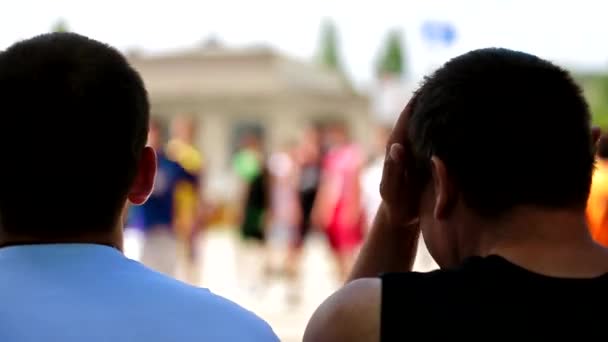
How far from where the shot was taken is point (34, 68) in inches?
69.2

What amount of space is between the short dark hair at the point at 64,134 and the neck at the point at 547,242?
60 cm

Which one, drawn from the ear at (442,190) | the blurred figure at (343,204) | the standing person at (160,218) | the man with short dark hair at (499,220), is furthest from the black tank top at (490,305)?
the blurred figure at (343,204)

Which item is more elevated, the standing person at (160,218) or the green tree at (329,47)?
the standing person at (160,218)

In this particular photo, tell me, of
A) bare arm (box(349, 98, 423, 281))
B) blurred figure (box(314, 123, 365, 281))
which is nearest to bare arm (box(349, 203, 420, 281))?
bare arm (box(349, 98, 423, 281))

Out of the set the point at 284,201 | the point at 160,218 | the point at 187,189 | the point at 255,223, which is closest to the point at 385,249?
the point at 160,218

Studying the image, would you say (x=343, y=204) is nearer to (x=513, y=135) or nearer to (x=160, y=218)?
(x=160, y=218)

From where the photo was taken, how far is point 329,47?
91.8 meters

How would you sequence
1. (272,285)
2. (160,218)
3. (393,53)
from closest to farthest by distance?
(160,218) → (272,285) → (393,53)

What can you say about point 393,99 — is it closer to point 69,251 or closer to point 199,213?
point 199,213

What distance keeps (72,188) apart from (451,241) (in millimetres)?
595

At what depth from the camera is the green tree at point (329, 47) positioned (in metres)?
90.1

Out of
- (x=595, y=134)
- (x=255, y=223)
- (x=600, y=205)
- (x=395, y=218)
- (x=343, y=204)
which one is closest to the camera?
(x=595, y=134)

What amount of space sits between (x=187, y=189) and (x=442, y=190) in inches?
366

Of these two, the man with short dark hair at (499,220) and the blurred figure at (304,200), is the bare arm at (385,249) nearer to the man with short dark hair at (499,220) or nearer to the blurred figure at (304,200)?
the man with short dark hair at (499,220)
